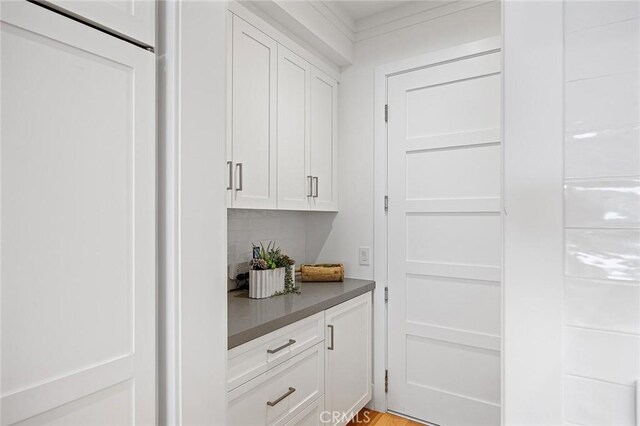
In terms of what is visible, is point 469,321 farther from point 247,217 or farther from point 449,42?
point 449,42

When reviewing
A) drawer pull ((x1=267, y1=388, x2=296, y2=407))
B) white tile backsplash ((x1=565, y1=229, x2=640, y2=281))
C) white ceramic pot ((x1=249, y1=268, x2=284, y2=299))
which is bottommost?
drawer pull ((x1=267, y1=388, x2=296, y2=407))

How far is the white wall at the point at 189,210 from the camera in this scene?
1076 mm

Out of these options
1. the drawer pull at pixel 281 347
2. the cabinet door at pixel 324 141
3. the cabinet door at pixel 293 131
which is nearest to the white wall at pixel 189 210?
the drawer pull at pixel 281 347

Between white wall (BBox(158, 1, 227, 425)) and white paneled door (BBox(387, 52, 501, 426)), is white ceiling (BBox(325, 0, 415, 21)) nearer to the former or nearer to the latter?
white paneled door (BBox(387, 52, 501, 426))

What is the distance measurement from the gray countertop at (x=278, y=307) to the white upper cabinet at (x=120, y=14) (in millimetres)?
990

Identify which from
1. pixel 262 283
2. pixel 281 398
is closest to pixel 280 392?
pixel 281 398

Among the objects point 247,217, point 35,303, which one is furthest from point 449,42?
point 35,303

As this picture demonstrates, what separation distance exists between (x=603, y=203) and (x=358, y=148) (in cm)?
195

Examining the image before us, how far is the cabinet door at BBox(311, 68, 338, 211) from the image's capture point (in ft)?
7.67

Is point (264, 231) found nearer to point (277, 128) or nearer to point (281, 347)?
point (277, 128)

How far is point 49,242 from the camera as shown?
2.76ft

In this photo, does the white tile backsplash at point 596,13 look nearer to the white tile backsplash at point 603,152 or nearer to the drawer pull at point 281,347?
the white tile backsplash at point 603,152

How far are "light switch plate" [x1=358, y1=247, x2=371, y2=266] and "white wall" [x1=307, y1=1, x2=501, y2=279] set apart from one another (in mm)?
28

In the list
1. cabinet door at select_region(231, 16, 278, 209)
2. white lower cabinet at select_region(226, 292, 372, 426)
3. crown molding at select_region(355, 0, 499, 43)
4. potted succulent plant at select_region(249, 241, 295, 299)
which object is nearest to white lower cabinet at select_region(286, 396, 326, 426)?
white lower cabinet at select_region(226, 292, 372, 426)
